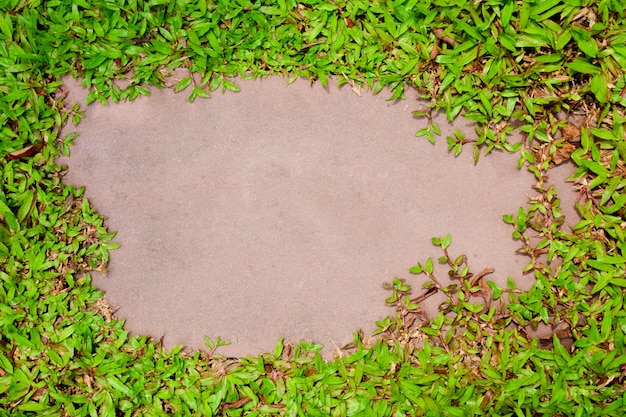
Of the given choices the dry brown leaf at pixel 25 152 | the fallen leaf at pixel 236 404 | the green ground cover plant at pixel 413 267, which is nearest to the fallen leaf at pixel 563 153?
the green ground cover plant at pixel 413 267

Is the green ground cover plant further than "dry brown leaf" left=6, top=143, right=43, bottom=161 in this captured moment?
No

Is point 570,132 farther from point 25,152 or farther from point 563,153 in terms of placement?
point 25,152

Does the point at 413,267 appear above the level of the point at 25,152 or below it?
below

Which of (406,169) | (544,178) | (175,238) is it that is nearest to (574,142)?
(544,178)

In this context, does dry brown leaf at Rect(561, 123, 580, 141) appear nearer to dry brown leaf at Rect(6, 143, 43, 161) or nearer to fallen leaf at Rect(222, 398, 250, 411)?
fallen leaf at Rect(222, 398, 250, 411)

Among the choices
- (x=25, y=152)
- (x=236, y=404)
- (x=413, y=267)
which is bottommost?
(x=236, y=404)

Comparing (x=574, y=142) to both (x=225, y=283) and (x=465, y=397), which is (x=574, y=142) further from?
(x=225, y=283)

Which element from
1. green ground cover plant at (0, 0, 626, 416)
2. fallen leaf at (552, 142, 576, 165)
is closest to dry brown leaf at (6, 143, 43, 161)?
green ground cover plant at (0, 0, 626, 416)

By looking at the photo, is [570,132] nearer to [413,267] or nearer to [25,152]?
[413,267]

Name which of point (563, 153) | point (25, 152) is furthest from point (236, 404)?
point (563, 153)

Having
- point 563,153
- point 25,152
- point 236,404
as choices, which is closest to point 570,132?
point 563,153
